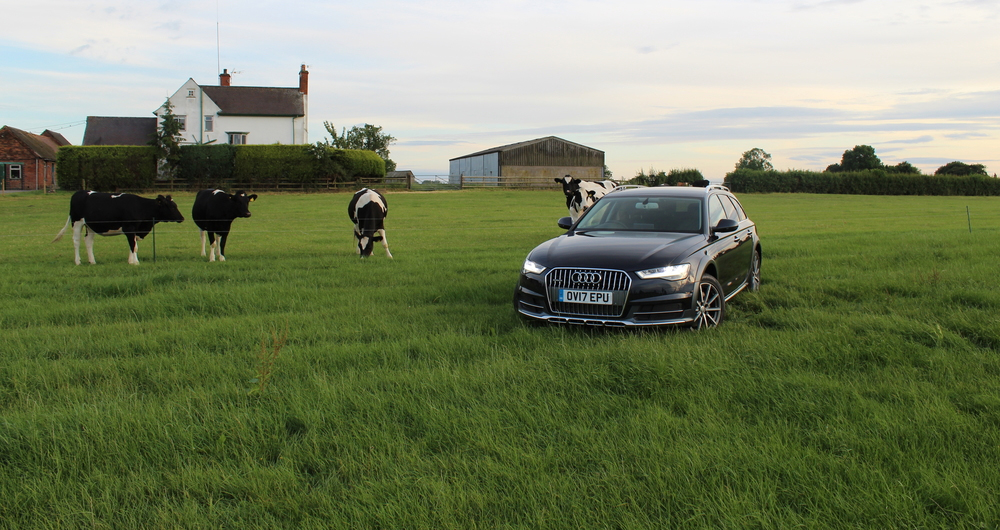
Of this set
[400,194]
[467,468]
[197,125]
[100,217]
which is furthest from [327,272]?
[197,125]

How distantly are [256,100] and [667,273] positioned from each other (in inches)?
2483

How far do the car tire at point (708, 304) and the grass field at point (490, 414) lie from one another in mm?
148

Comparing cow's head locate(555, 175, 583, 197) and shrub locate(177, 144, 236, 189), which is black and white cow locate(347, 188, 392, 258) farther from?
shrub locate(177, 144, 236, 189)

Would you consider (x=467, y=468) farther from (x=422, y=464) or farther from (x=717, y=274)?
(x=717, y=274)

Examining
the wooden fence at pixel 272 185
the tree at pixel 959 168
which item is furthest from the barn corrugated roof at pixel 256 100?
the tree at pixel 959 168

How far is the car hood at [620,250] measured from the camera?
6625mm

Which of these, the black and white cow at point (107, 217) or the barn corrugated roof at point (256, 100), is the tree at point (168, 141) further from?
the black and white cow at point (107, 217)

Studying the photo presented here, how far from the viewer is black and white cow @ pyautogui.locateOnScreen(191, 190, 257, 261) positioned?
14.2 meters

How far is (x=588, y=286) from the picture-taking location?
6559mm

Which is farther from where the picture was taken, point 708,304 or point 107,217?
point 107,217

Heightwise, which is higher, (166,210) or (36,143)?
(36,143)

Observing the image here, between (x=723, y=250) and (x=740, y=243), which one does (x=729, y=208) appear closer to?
(x=740, y=243)

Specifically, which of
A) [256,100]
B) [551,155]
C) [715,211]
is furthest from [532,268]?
[256,100]

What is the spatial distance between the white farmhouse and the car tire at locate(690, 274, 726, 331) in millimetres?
60091
